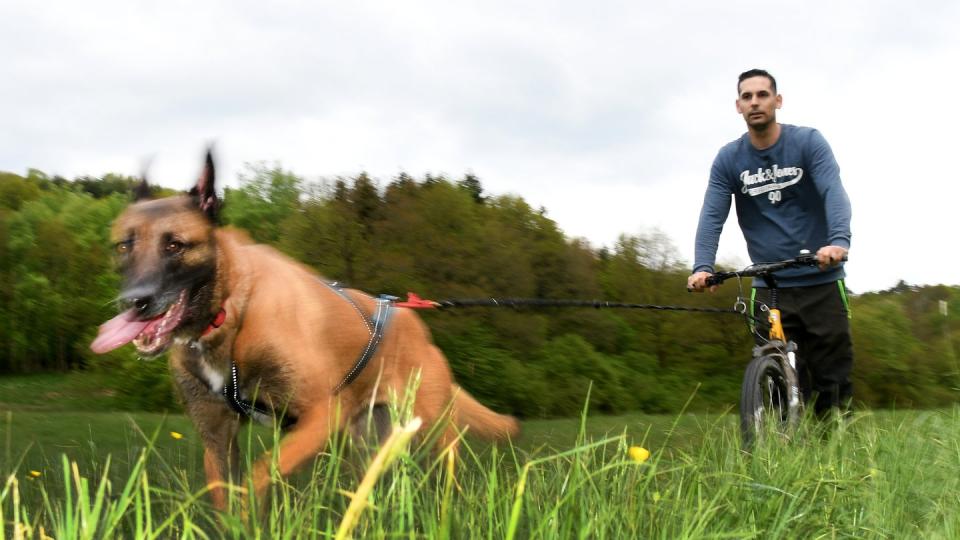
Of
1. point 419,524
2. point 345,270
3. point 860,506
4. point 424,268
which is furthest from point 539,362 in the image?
point 419,524

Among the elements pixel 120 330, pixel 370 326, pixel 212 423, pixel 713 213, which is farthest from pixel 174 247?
pixel 713 213

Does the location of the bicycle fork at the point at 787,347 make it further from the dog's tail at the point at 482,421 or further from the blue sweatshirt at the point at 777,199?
the dog's tail at the point at 482,421

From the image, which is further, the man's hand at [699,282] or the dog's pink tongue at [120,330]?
the man's hand at [699,282]

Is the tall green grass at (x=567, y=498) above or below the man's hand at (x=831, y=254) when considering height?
below

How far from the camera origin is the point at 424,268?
863 centimetres

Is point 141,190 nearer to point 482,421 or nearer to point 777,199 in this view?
point 482,421

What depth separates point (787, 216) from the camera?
524 cm

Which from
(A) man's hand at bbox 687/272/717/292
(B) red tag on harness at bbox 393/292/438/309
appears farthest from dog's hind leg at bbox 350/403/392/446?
(A) man's hand at bbox 687/272/717/292

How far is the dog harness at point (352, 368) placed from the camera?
135 inches

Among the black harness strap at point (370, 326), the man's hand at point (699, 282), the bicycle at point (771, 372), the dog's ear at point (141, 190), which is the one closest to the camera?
the dog's ear at point (141, 190)

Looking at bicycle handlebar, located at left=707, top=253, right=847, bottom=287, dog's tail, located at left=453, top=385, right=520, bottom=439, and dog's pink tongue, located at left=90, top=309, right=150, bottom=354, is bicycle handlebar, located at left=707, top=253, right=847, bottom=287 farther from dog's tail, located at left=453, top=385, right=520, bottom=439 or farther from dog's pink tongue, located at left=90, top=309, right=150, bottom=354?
dog's pink tongue, located at left=90, top=309, right=150, bottom=354

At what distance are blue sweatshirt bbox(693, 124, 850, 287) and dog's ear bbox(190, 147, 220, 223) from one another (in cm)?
288

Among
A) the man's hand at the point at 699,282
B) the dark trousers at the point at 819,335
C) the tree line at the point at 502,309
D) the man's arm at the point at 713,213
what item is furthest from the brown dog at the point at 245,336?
the tree line at the point at 502,309

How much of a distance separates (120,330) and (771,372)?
330 cm
